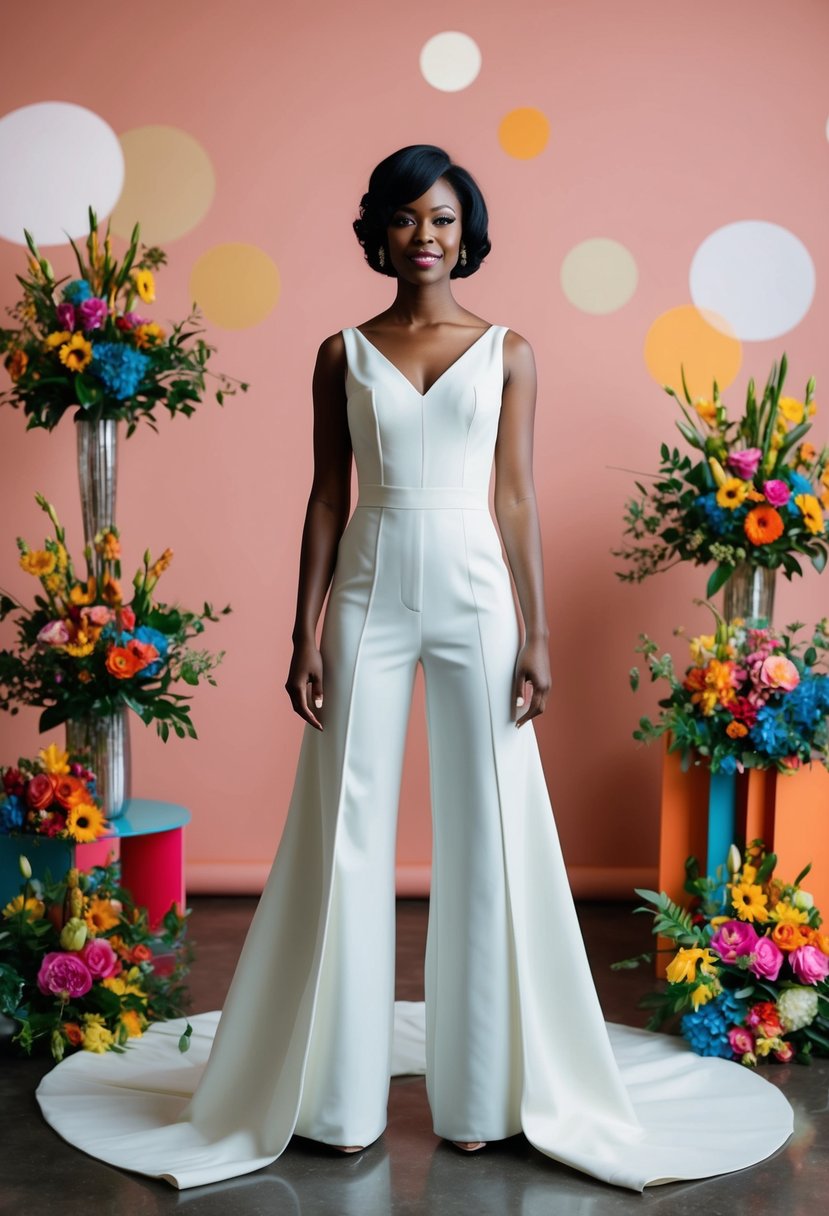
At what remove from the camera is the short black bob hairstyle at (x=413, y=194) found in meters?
2.21

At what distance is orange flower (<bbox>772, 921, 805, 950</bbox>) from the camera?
2.82 meters

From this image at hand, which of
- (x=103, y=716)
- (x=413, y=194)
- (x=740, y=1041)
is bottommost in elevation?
(x=740, y=1041)

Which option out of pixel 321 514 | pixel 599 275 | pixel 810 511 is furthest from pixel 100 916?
pixel 599 275

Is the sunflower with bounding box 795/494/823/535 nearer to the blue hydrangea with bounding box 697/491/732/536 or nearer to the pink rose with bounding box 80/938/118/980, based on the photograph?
the blue hydrangea with bounding box 697/491/732/536

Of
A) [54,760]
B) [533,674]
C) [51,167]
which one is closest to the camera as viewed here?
[533,674]

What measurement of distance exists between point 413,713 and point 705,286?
163 centimetres

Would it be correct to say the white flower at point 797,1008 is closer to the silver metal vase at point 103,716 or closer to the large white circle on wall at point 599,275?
the silver metal vase at point 103,716

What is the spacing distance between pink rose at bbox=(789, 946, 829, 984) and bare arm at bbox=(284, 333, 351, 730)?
4.06 ft

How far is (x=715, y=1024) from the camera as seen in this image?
280 cm

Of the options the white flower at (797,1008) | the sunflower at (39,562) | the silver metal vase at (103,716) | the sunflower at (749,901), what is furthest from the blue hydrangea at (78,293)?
the white flower at (797,1008)

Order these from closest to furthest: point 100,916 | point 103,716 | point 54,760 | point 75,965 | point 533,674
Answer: point 533,674 → point 75,965 → point 100,916 → point 54,760 → point 103,716

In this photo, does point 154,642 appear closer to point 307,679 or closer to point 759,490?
point 307,679

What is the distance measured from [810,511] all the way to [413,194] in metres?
1.43

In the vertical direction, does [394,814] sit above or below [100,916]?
above
